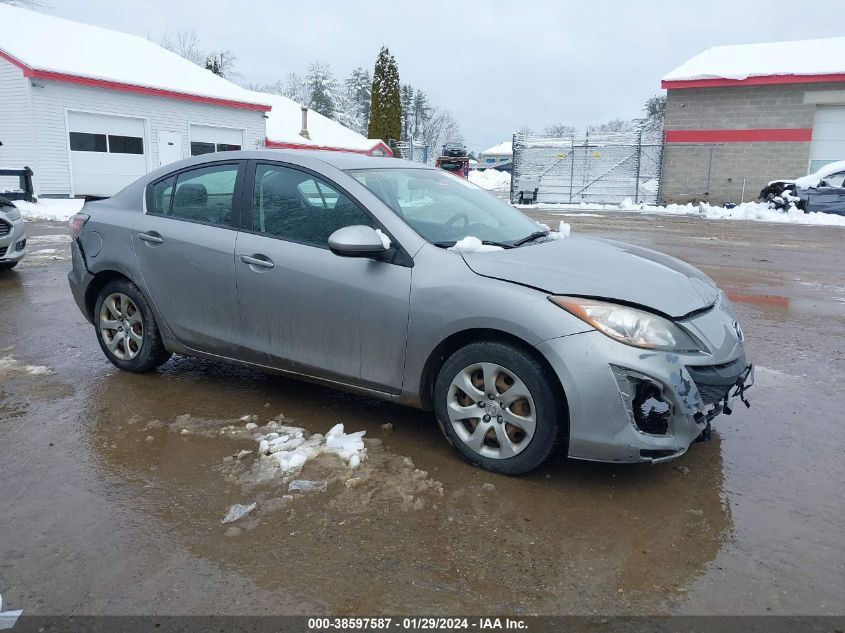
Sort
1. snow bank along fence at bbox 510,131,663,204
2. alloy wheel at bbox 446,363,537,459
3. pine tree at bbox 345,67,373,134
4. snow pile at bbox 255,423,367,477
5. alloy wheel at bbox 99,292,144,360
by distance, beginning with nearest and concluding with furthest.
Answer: alloy wheel at bbox 446,363,537,459 < snow pile at bbox 255,423,367,477 < alloy wheel at bbox 99,292,144,360 < snow bank along fence at bbox 510,131,663,204 < pine tree at bbox 345,67,373,134

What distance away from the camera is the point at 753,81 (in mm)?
25766

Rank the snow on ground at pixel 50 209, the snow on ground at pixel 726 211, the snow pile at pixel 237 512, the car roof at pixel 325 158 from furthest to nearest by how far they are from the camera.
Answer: the snow on ground at pixel 726 211 < the snow on ground at pixel 50 209 < the car roof at pixel 325 158 < the snow pile at pixel 237 512

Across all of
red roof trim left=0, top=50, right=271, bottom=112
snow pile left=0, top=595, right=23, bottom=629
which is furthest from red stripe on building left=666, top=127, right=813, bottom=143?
snow pile left=0, top=595, right=23, bottom=629

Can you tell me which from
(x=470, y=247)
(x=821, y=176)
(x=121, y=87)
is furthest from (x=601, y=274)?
(x=121, y=87)

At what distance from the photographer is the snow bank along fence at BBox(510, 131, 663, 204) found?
28406mm

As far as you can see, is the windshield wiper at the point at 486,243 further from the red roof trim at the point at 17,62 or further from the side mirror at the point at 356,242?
the red roof trim at the point at 17,62

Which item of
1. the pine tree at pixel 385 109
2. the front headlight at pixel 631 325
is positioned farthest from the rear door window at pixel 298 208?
the pine tree at pixel 385 109

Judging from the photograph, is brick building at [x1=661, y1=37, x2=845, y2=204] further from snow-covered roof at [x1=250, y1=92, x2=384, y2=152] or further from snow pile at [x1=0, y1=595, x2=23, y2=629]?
snow pile at [x1=0, y1=595, x2=23, y2=629]

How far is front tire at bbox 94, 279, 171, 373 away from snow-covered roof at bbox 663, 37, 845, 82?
1056 inches

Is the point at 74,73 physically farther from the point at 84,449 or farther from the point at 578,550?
the point at 578,550

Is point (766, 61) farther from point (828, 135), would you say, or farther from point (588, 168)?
point (588, 168)

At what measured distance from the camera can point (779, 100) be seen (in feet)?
84.9

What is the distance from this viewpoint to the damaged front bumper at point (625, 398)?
10.0 ft

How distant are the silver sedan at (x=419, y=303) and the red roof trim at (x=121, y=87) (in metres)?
18.3
